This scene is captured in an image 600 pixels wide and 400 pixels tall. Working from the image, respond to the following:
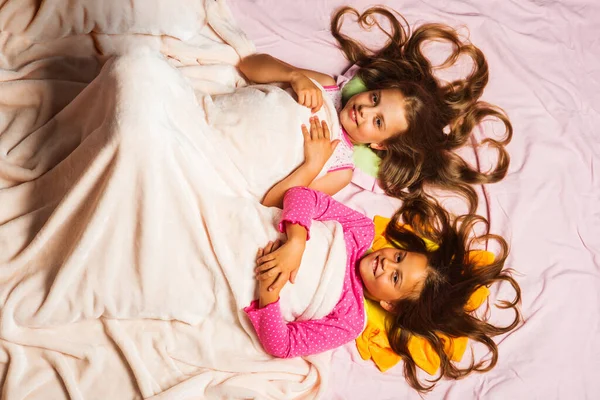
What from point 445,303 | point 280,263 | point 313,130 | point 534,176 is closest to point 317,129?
point 313,130

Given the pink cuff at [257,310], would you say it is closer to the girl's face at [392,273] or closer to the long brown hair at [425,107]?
the girl's face at [392,273]

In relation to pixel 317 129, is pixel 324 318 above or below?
below

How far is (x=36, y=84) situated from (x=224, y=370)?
0.77 m

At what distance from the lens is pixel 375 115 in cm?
160

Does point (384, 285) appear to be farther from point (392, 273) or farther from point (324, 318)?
point (324, 318)

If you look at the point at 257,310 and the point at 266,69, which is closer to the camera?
the point at 257,310

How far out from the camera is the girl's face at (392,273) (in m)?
1.46

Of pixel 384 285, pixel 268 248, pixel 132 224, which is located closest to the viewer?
pixel 132 224

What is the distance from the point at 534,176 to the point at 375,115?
1.80ft

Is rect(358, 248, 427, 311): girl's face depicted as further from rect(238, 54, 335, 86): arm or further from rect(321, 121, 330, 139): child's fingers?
rect(238, 54, 335, 86): arm

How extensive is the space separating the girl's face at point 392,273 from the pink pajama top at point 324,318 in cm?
3

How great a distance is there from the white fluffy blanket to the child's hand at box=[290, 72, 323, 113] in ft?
0.21

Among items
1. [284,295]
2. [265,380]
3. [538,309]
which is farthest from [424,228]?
[265,380]

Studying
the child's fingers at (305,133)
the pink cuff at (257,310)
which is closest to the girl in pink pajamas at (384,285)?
the pink cuff at (257,310)
